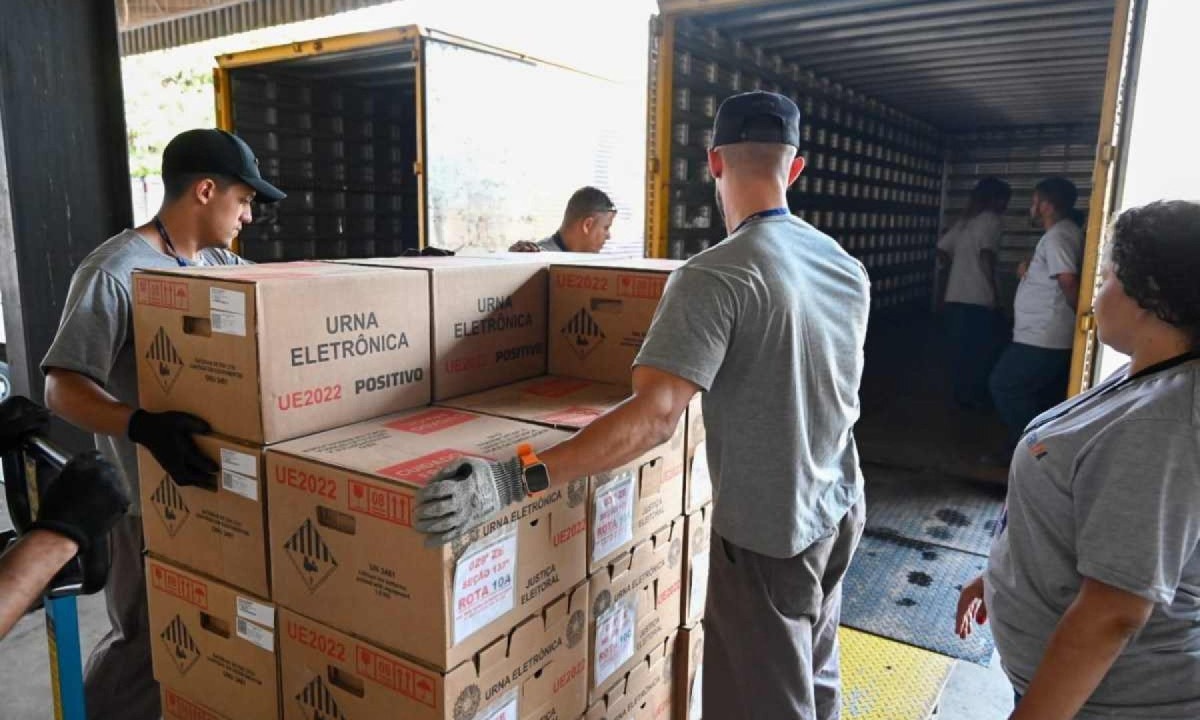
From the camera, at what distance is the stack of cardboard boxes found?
1668mm

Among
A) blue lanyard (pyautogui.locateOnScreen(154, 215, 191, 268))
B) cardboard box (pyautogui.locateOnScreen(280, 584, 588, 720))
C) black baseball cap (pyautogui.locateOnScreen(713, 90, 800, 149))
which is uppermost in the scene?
black baseball cap (pyautogui.locateOnScreen(713, 90, 800, 149))

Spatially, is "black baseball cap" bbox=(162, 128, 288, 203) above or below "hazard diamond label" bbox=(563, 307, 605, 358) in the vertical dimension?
above

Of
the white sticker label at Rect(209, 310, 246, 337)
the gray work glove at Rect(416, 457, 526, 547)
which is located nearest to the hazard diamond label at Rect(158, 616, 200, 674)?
the white sticker label at Rect(209, 310, 246, 337)

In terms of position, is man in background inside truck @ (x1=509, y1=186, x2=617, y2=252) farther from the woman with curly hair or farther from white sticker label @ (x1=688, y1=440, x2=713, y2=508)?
the woman with curly hair

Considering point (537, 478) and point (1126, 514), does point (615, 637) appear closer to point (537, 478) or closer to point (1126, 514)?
point (537, 478)

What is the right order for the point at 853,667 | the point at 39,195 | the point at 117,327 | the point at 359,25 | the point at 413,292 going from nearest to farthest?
1. the point at 413,292
2. the point at 117,327
3. the point at 853,667
4. the point at 39,195
5. the point at 359,25

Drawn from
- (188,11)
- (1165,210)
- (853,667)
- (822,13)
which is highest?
(188,11)

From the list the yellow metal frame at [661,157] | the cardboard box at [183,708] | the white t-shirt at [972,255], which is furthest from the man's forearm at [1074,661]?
the white t-shirt at [972,255]

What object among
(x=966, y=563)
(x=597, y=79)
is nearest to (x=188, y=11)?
(x=597, y=79)

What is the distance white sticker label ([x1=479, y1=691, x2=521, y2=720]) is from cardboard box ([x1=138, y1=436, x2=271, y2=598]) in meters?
0.56

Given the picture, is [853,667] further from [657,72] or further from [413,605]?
[657,72]

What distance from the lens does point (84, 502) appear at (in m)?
1.48

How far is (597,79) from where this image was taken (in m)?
6.52

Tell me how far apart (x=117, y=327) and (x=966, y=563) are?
3.90 m
